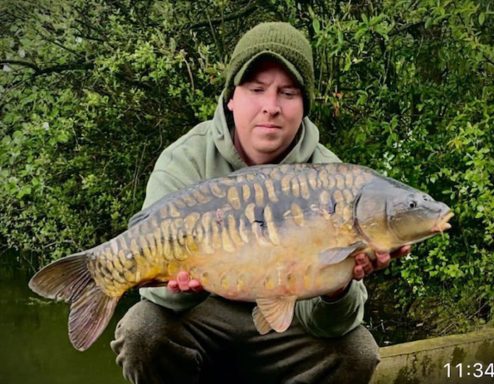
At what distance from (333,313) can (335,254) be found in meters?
0.33

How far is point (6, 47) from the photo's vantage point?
3807 millimetres

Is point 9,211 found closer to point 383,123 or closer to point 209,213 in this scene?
point 383,123

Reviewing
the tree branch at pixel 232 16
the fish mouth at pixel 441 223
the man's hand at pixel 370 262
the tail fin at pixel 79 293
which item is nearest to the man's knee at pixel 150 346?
the tail fin at pixel 79 293

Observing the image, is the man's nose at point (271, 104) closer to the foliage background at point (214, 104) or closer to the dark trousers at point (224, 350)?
the dark trousers at point (224, 350)

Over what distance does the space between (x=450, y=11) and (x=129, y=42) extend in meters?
1.29

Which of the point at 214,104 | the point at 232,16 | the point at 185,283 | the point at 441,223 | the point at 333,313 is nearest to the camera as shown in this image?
the point at 441,223

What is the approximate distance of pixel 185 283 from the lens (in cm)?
153

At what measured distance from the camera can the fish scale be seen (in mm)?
1441

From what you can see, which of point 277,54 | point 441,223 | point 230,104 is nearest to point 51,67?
point 230,104

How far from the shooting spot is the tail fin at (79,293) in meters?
1.57

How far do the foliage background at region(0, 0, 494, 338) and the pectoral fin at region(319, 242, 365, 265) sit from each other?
1.44m

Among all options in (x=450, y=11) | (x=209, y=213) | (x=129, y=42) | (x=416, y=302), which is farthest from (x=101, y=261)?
(x=416, y=302)

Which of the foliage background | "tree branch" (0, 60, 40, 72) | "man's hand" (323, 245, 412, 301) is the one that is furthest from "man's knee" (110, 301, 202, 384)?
"tree branch" (0, 60, 40, 72)

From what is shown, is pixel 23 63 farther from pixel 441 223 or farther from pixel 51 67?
pixel 441 223
